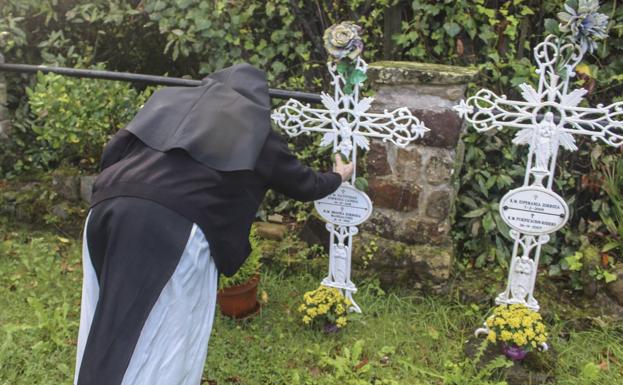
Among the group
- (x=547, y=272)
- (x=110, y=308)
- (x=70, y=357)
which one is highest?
(x=110, y=308)

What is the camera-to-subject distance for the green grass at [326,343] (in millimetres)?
2738

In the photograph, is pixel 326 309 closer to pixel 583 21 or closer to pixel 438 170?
pixel 438 170

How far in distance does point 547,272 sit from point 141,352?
8.06ft

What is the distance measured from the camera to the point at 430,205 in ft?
10.5

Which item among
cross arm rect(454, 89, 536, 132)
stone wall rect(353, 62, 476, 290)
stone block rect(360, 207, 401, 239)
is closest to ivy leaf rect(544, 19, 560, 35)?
cross arm rect(454, 89, 536, 132)

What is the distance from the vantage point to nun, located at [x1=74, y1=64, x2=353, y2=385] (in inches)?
74.1

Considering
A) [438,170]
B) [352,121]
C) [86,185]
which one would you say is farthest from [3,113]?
[438,170]

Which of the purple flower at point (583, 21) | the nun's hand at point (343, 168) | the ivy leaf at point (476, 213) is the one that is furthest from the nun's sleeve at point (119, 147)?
the ivy leaf at point (476, 213)

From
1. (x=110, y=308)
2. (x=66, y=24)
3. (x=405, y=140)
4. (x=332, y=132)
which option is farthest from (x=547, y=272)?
(x=66, y=24)

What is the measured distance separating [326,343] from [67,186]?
2.37m

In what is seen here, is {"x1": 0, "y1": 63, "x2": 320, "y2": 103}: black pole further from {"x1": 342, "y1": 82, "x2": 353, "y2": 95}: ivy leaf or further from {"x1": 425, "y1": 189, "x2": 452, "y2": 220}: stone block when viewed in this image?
{"x1": 425, "y1": 189, "x2": 452, "y2": 220}: stone block

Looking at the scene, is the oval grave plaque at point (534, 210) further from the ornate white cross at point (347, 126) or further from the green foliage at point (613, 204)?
the green foliage at point (613, 204)

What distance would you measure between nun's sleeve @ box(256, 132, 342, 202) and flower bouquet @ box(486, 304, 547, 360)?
3.34 feet

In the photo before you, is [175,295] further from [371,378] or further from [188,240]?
[371,378]
